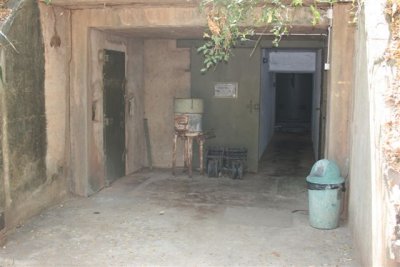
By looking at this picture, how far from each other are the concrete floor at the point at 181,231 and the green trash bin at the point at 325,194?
15 cm

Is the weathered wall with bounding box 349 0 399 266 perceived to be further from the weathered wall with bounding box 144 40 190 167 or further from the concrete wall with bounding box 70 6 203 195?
the weathered wall with bounding box 144 40 190 167

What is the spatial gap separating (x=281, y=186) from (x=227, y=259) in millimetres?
3473

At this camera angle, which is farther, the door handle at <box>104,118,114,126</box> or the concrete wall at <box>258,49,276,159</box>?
the concrete wall at <box>258,49,276,159</box>

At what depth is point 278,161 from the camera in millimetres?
10734

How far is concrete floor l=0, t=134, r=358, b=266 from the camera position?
4.78 meters

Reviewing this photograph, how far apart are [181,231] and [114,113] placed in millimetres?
3025

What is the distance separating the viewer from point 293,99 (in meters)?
19.6

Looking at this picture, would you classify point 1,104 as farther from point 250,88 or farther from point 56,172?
point 250,88

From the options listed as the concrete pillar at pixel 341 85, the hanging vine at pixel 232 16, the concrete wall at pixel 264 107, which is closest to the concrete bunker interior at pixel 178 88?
the concrete wall at pixel 264 107

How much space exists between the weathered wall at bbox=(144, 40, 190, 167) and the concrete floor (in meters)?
1.48

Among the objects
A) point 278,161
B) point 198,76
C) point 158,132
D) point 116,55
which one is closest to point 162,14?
point 116,55

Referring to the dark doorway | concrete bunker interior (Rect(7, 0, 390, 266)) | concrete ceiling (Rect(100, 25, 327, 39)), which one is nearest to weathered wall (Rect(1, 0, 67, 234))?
concrete bunker interior (Rect(7, 0, 390, 266))

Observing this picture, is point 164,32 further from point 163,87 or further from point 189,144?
point 189,144

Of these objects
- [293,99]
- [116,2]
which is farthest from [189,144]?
[293,99]
